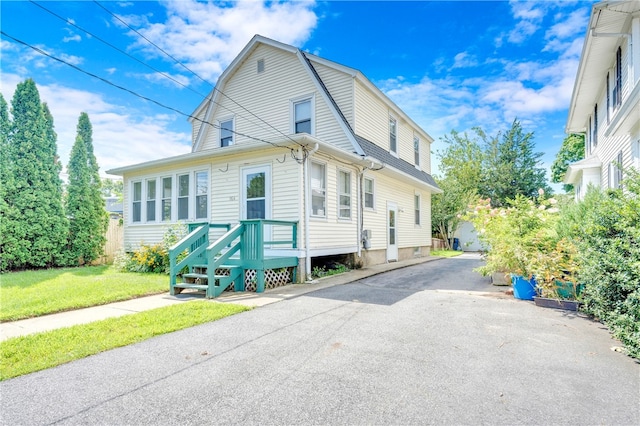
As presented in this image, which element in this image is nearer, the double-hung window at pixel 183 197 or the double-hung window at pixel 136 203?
the double-hung window at pixel 183 197

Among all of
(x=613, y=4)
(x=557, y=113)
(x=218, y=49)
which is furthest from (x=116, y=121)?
(x=557, y=113)

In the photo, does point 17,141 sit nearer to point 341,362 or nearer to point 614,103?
point 341,362

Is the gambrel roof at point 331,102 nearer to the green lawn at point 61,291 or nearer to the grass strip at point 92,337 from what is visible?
the grass strip at point 92,337

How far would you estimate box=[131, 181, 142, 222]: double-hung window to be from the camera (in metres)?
12.2

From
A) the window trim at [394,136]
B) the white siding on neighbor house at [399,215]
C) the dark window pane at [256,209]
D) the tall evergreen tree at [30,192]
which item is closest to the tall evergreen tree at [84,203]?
the tall evergreen tree at [30,192]

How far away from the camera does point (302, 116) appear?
11.3 meters

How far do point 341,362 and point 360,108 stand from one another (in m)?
9.28

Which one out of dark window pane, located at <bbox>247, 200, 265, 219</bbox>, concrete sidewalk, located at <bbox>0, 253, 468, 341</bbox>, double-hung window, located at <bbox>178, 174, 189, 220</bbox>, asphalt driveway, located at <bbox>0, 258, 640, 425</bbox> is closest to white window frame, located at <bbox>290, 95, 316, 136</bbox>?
dark window pane, located at <bbox>247, 200, 265, 219</bbox>

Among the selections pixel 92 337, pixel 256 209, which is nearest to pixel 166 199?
Answer: pixel 256 209

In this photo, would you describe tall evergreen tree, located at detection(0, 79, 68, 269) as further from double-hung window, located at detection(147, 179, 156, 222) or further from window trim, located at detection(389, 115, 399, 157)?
window trim, located at detection(389, 115, 399, 157)

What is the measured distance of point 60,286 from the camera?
7.43 metres

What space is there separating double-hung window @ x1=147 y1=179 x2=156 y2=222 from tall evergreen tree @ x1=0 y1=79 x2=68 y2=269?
119 inches

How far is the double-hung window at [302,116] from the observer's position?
11113 mm

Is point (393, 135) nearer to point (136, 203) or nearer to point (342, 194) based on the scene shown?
point (342, 194)
